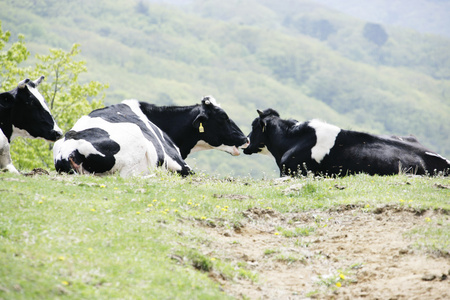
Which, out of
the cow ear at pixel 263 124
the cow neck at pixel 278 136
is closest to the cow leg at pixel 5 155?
the cow neck at pixel 278 136

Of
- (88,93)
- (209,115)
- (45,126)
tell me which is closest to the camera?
(45,126)

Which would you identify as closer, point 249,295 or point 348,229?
point 249,295

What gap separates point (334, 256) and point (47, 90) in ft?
133

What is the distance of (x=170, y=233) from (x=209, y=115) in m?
10.4

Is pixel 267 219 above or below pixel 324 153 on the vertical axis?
below

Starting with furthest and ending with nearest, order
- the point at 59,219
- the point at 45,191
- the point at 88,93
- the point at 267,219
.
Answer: the point at 88,93 → the point at 267,219 → the point at 45,191 → the point at 59,219

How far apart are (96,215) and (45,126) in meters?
6.38

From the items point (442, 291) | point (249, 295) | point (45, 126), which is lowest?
point (249, 295)

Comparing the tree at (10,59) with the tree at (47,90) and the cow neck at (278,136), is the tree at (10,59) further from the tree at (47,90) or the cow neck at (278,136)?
the cow neck at (278,136)

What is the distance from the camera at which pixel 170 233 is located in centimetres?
895

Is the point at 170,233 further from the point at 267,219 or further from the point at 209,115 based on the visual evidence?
the point at 209,115

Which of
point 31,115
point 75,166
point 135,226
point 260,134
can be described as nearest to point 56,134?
point 31,115

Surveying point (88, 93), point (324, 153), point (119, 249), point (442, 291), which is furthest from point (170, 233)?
point (88, 93)

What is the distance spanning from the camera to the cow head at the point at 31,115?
14734mm
